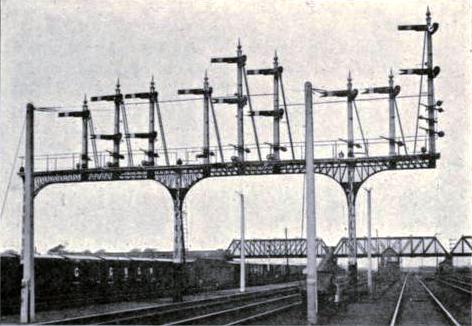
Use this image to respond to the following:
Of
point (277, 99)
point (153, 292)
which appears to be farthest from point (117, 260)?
point (277, 99)

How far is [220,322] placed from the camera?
23.7 m

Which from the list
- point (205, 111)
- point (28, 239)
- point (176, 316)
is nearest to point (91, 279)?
point (176, 316)

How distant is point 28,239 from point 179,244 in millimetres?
15547

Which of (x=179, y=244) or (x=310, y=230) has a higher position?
(x=310, y=230)

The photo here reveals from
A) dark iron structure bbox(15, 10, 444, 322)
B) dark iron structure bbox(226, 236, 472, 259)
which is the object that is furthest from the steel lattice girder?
dark iron structure bbox(226, 236, 472, 259)

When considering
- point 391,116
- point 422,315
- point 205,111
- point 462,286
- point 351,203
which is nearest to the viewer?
point 422,315

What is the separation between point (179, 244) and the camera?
36.7m

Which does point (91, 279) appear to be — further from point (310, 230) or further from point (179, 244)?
point (310, 230)

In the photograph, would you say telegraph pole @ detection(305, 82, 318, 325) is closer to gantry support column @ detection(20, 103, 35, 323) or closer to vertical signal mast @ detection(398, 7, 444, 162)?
gantry support column @ detection(20, 103, 35, 323)

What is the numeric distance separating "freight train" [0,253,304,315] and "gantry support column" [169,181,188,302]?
2.47 m

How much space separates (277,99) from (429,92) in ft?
27.5

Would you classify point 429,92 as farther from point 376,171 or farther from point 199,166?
point 199,166

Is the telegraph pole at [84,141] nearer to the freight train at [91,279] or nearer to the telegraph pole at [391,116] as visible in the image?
the freight train at [91,279]

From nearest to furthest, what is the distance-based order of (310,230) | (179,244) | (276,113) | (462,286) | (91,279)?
(310,230) → (91,279) → (179,244) → (276,113) → (462,286)
